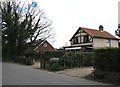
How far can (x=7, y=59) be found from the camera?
34.7m

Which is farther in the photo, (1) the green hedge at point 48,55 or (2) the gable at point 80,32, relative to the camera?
(2) the gable at point 80,32

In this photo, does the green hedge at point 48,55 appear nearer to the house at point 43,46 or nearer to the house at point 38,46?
the house at point 38,46

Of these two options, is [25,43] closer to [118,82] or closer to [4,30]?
[4,30]

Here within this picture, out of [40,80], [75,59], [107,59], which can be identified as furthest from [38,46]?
[107,59]

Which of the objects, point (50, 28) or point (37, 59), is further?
point (50, 28)

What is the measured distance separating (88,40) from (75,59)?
60.3 ft

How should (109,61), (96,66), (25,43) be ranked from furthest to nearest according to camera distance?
(25,43) < (96,66) < (109,61)

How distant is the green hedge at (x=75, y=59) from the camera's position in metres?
16.6

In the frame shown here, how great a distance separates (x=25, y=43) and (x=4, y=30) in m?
6.10

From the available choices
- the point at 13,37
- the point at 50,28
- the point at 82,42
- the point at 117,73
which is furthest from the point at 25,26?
the point at 117,73

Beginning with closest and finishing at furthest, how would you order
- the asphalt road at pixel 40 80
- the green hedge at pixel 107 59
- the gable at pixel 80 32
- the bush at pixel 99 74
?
1. the asphalt road at pixel 40 80
2. the green hedge at pixel 107 59
3. the bush at pixel 99 74
4. the gable at pixel 80 32

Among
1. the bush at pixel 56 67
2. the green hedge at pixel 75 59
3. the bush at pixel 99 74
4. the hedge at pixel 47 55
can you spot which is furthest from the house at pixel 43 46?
the bush at pixel 99 74

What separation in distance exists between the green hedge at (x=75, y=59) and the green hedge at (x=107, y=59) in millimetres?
5413

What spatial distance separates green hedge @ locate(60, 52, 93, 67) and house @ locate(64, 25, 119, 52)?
39.7 feet
